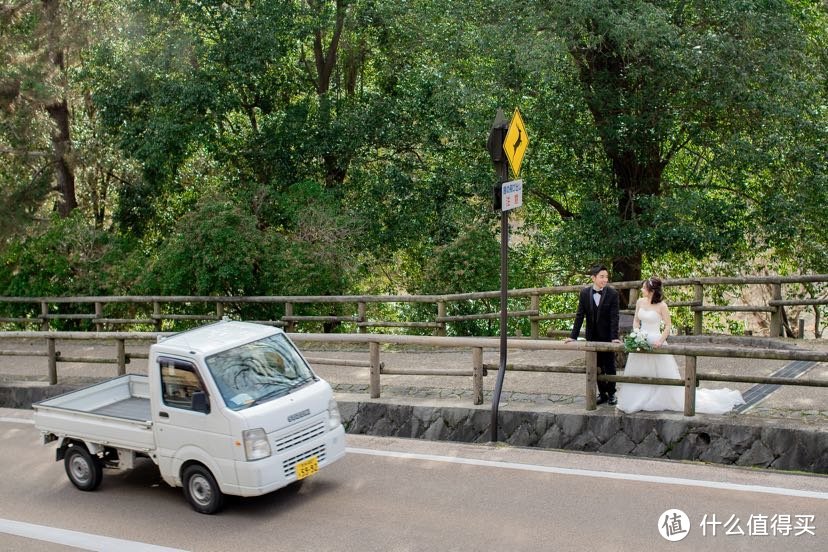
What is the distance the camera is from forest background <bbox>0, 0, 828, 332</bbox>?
56.6 feet

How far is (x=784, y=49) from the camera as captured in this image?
54.6 ft

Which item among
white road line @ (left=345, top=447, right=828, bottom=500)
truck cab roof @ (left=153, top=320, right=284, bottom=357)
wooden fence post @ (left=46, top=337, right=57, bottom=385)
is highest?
truck cab roof @ (left=153, top=320, right=284, bottom=357)

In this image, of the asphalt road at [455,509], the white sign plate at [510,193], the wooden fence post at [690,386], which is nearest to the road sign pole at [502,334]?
the white sign plate at [510,193]

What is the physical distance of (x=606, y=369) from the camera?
10.5m

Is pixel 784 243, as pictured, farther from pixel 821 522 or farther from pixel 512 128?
pixel 821 522

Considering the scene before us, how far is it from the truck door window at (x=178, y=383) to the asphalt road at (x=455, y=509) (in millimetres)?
1087

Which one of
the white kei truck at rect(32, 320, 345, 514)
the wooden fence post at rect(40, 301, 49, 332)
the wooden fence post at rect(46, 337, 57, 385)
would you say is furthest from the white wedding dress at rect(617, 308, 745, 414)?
the wooden fence post at rect(40, 301, 49, 332)

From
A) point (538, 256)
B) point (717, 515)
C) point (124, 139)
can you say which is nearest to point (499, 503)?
point (717, 515)

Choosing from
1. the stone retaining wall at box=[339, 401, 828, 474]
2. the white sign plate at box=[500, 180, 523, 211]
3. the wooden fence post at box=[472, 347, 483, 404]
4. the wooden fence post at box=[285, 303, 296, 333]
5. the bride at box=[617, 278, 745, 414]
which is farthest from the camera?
the wooden fence post at box=[285, 303, 296, 333]

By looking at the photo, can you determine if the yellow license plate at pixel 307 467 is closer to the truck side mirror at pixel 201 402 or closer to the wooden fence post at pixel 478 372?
the truck side mirror at pixel 201 402

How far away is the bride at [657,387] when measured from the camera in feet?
32.3

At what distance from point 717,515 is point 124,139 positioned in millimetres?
16965

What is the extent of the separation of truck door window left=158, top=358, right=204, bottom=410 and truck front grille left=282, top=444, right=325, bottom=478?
44.7 inches

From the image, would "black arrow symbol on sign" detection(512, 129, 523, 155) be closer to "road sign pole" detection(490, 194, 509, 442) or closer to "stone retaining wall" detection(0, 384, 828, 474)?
"road sign pole" detection(490, 194, 509, 442)
